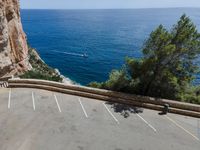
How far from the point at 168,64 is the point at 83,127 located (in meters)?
9.66

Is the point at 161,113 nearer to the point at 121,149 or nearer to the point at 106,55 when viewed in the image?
the point at 121,149

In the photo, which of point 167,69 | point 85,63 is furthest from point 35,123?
point 85,63

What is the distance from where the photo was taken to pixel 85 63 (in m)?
69.8

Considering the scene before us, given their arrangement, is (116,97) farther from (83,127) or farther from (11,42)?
(11,42)

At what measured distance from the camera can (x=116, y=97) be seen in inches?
709

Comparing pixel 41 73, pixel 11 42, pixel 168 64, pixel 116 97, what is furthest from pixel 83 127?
pixel 11 42

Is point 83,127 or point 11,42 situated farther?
point 11,42

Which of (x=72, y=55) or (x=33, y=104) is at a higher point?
(x=33, y=104)

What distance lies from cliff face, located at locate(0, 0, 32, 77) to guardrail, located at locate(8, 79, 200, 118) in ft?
25.4

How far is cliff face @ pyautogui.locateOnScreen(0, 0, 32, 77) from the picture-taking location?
2641cm

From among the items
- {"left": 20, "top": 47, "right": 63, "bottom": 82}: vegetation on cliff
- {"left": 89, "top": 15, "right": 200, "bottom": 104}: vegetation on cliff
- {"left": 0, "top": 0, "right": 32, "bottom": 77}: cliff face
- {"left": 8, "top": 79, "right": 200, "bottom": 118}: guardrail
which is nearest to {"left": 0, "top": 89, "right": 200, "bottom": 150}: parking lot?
{"left": 8, "top": 79, "right": 200, "bottom": 118}: guardrail

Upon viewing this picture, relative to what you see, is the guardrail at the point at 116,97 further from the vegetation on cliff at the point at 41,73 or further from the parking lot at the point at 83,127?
the vegetation on cliff at the point at 41,73

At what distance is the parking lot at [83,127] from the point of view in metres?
12.8

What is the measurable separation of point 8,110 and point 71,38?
97.0m
